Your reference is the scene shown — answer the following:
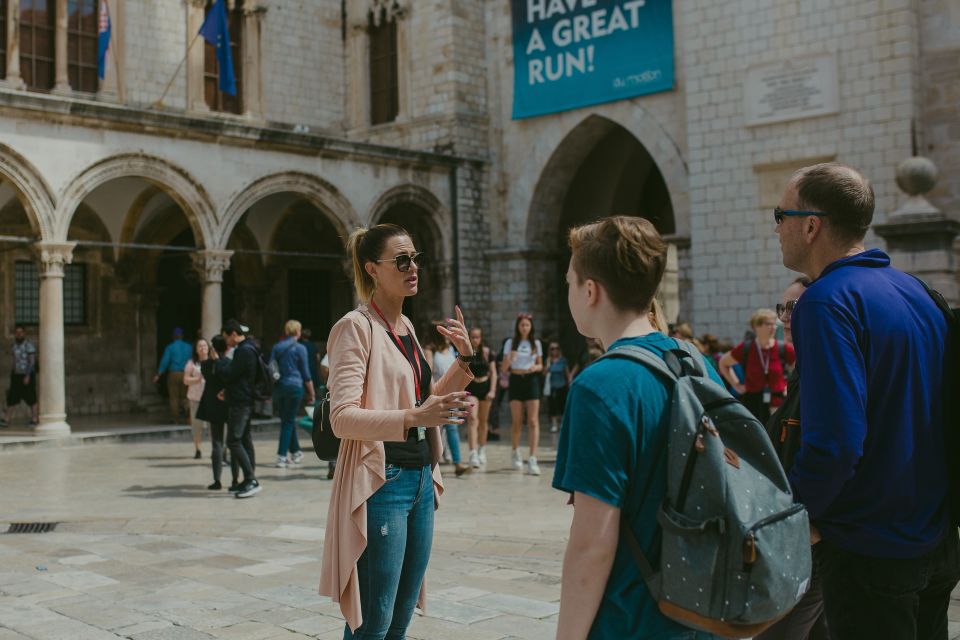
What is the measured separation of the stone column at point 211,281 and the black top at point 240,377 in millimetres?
6713

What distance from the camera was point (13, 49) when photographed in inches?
650

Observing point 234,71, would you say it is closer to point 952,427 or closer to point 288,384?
point 288,384

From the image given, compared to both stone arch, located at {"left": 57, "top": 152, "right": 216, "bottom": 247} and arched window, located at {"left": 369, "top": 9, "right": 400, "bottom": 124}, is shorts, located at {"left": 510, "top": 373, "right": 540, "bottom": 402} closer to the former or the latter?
stone arch, located at {"left": 57, "top": 152, "right": 216, "bottom": 247}

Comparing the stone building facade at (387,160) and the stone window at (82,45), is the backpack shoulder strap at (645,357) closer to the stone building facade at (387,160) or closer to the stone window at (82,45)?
the stone building facade at (387,160)

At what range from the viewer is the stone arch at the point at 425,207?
17969 millimetres

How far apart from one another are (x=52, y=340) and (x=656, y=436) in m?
13.7

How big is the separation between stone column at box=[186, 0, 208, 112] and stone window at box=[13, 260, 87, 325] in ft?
12.7

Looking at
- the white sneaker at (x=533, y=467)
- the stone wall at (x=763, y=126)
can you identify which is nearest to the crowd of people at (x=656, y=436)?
the white sneaker at (x=533, y=467)

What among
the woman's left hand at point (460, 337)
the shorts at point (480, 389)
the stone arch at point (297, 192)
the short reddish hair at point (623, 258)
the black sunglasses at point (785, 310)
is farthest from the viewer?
the stone arch at point (297, 192)

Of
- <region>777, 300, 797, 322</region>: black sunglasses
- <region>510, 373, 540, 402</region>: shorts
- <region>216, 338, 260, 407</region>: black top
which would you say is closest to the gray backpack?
<region>777, 300, 797, 322</region>: black sunglasses

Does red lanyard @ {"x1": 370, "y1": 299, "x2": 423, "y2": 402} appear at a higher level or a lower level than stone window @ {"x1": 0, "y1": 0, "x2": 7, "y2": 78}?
lower

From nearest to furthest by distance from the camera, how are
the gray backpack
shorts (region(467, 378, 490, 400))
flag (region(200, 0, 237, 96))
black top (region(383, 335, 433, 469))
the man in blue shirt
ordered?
the gray backpack, the man in blue shirt, black top (region(383, 335, 433, 469)), shorts (region(467, 378, 490, 400)), flag (region(200, 0, 237, 96))

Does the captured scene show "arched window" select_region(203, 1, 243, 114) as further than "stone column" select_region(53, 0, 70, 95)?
Yes

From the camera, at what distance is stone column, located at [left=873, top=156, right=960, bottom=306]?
1215 cm
